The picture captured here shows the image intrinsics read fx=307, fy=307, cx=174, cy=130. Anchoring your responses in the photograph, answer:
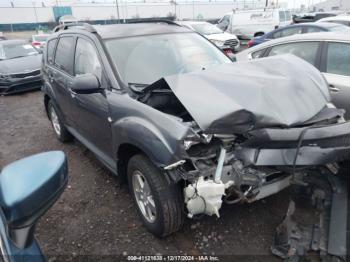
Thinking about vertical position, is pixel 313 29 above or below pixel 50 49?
below

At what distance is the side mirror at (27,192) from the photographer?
1.12 metres

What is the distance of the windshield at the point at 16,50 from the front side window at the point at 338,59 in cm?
916

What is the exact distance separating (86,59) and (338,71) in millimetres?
3305

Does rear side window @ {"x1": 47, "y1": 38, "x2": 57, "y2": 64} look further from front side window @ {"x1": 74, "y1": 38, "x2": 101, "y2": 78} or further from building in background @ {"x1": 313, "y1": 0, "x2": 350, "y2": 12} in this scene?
building in background @ {"x1": 313, "y1": 0, "x2": 350, "y2": 12}

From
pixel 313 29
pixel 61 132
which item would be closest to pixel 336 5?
pixel 313 29

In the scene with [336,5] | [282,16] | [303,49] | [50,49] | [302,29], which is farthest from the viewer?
[336,5]

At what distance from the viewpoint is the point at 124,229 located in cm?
302

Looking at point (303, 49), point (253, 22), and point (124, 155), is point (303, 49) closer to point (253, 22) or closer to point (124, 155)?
point (124, 155)

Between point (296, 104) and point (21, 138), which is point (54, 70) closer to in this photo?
point (21, 138)

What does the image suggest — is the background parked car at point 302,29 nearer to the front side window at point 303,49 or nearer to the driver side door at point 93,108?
the front side window at point 303,49

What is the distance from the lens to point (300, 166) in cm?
218

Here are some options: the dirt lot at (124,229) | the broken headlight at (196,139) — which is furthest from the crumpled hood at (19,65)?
the broken headlight at (196,139)

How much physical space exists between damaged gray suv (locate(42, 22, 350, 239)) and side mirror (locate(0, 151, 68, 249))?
3.48ft

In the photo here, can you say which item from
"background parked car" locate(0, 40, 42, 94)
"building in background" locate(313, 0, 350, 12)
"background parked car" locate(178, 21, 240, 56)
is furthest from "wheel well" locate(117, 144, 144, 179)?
"building in background" locate(313, 0, 350, 12)
